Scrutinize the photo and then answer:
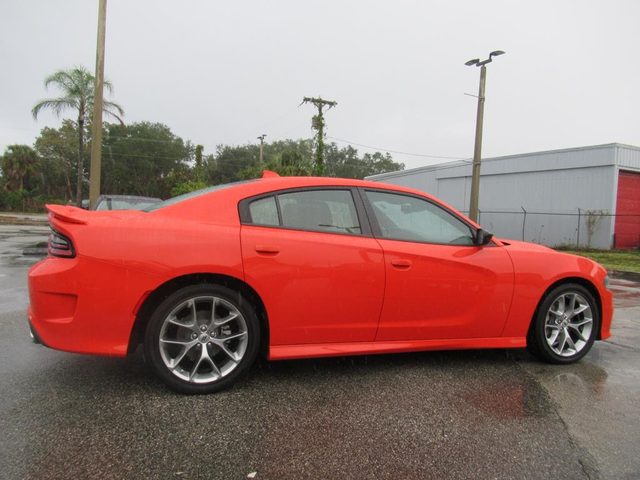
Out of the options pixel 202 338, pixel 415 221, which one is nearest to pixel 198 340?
pixel 202 338

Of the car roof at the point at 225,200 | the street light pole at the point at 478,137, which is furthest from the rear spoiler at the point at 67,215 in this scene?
the street light pole at the point at 478,137

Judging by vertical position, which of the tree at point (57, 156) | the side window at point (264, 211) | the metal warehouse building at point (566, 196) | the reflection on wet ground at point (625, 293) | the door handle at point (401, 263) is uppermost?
the tree at point (57, 156)

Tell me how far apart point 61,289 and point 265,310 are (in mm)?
1269

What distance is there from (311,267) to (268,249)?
1.06ft

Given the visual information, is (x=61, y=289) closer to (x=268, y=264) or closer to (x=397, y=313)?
(x=268, y=264)

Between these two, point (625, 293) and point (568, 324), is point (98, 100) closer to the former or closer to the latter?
point (568, 324)

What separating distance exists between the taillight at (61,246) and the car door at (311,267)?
3.48 feet

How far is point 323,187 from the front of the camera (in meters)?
3.33

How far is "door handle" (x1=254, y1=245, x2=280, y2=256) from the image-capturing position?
291 cm

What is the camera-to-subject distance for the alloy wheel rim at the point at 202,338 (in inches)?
111

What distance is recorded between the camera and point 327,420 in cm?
258

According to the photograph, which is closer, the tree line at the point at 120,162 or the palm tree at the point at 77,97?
the palm tree at the point at 77,97

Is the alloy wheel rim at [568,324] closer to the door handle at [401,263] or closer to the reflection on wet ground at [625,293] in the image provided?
the door handle at [401,263]

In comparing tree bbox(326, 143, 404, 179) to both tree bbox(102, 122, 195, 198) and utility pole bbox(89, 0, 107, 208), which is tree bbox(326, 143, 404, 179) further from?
utility pole bbox(89, 0, 107, 208)
